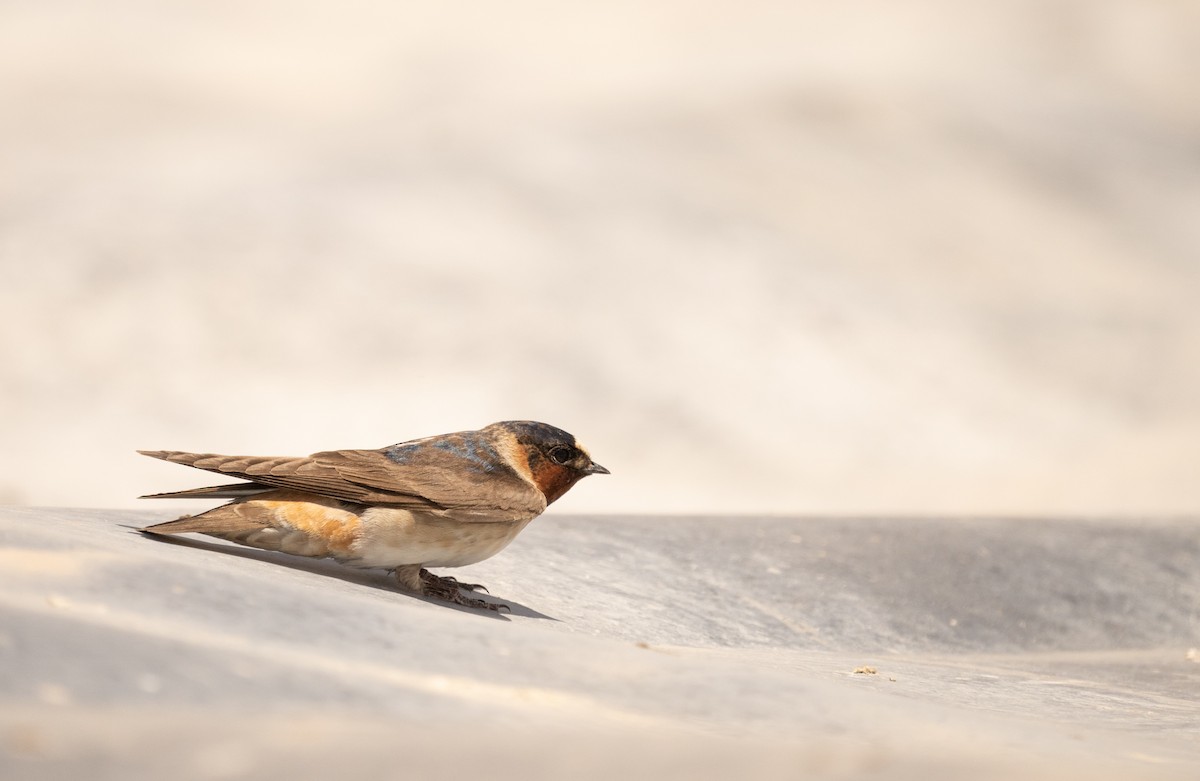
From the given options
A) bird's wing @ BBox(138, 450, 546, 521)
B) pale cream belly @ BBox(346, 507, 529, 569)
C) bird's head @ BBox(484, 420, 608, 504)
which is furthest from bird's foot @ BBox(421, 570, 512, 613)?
bird's head @ BBox(484, 420, 608, 504)

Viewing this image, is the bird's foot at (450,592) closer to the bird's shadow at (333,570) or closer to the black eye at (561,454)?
the bird's shadow at (333,570)

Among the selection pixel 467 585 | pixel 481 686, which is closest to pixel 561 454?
pixel 467 585

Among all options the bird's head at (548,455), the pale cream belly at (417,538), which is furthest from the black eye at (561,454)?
the pale cream belly at (417,538)

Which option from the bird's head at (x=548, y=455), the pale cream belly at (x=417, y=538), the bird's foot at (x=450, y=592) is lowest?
the bird's foot at (x=450, y=592)

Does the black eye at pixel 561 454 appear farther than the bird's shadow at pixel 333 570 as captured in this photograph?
Yes

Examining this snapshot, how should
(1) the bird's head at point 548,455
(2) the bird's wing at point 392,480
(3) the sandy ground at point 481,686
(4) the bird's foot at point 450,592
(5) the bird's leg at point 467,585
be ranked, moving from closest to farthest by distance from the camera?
(3) the sandy ground at point 481,686 → (2) the bird's wing at point 392,480 → (4) the bird's foot at point 450,592 → (5) the bird's leg at point 467,585 → (1) the bird's head at point 548,455
